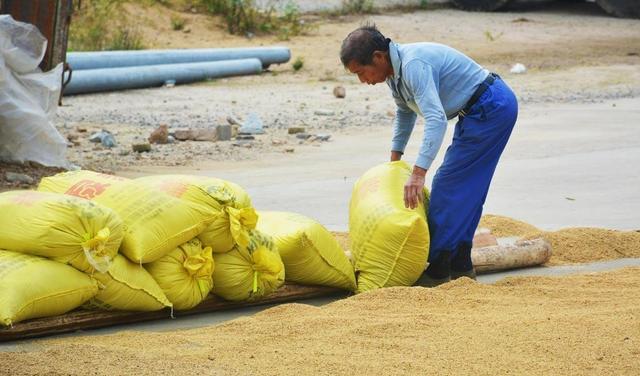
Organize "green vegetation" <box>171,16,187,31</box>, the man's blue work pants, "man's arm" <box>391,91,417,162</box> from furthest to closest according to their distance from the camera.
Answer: "green vegetation" <box>171,16,187,31</box>, "man's arm" <box>391,91,417,162</box>, the man's blue work pants

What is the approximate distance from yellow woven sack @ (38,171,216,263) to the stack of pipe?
917 centimetres

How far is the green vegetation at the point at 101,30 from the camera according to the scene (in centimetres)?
1747

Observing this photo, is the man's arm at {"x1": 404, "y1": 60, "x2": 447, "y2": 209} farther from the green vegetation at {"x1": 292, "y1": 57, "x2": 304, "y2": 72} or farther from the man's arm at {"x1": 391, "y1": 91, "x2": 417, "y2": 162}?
the green vegetation at {"x1": 292, "y1": 57, "x2": 304, "y2": 72}

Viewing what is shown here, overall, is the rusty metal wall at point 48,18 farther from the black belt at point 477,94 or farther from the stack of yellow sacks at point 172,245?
the black belt at point 477,94

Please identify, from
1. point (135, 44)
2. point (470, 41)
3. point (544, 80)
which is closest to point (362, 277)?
point (544, 80)

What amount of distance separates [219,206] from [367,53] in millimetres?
1035

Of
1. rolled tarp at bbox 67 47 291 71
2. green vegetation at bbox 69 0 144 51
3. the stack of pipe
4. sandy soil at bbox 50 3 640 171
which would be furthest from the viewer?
green vegetation at bbox 69 0 144 51

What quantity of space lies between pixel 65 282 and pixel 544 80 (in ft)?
40.1

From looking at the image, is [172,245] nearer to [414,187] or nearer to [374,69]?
[414,187]

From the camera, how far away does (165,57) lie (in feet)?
53.8

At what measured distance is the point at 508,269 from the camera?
22.0ft

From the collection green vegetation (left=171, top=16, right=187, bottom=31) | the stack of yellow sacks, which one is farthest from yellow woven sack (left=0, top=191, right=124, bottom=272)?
green vegetation (left=171, top=16, right=187, bottom=31)

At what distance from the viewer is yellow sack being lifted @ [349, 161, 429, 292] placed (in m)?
5.94

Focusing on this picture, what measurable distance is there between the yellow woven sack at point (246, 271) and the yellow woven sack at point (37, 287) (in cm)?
74
